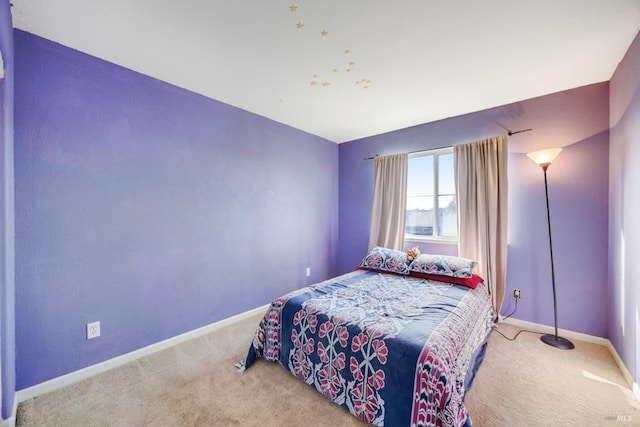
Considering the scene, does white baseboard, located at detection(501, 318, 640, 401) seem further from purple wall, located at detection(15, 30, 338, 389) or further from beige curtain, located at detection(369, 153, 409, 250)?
purple wall, located at detection(15, 30, 338, 389)

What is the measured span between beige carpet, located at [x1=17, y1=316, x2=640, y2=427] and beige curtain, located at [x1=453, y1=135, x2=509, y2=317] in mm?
898

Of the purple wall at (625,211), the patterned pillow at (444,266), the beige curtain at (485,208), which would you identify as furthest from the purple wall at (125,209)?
the purple wall at (625,211)

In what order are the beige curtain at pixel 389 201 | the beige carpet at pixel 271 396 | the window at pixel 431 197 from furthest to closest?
the beige curtain at pixel 389 201, the window at pixel 431 197, the beige carpet at pixel 271 396

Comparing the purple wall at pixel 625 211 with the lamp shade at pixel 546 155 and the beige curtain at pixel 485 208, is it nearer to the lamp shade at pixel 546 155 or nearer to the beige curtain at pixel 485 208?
the lamp shade at pixel 546 155

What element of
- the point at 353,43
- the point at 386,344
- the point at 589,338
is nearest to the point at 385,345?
the point at 386,344

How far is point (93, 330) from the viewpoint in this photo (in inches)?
76.9

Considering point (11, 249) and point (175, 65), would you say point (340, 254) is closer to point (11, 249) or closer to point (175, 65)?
point (175, 65)

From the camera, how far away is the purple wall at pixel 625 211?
1.74 meters

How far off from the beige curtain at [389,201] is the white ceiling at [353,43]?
1.12 m

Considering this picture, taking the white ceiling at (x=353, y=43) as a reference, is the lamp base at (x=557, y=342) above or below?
below

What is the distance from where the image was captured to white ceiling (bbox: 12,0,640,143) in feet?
4.98

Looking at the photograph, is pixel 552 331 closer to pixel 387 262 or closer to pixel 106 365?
pixel 387 262

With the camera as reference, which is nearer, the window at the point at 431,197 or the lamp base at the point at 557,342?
the lamp base at the point at 557,342

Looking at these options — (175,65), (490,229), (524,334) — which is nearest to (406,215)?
(490,229)
